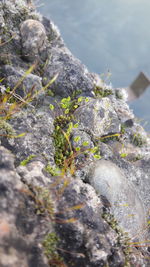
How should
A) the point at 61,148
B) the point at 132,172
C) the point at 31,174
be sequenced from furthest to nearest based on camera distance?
1. the point at 132,172
2. the point at 61,148
3. the point at 31,174

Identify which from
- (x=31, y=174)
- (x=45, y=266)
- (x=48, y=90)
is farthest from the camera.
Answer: (x=48, y=90)

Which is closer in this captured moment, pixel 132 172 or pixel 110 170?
pixel 110 170

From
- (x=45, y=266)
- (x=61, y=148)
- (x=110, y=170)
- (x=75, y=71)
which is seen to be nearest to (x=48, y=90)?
(x=75, y=71)

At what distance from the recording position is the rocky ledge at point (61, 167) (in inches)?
89.8

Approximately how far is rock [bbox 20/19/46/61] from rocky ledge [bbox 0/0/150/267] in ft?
0.07

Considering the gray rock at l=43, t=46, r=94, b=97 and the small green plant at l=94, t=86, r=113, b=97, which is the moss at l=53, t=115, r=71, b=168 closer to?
the gray rock at l=43, t=46, r=94, b=97

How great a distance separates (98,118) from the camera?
472 cm

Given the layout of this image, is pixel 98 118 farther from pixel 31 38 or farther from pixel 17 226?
pixel 17 226

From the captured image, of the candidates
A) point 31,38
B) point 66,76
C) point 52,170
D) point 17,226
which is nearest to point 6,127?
point 52,170

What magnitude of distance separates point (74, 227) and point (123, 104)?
16.9ft

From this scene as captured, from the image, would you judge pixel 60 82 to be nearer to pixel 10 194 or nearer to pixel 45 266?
pixel 10 194

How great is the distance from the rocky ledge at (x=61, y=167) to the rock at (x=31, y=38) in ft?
0.07

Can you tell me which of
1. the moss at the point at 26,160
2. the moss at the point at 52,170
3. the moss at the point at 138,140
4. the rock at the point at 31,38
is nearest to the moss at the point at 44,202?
the moss at the point at 52,170

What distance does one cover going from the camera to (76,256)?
248 cm
